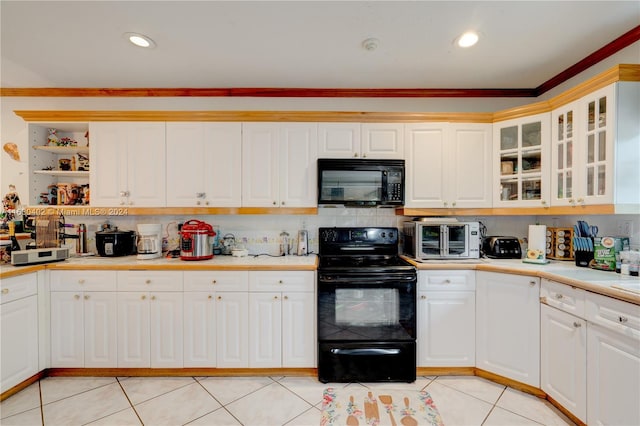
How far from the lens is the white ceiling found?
171 cm

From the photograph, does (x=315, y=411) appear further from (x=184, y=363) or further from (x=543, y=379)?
(x=543, y=379)

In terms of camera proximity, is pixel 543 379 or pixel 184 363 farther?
pixel 184 363

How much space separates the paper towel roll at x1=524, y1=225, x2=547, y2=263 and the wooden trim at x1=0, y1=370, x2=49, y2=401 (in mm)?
4137

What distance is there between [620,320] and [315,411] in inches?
73.3

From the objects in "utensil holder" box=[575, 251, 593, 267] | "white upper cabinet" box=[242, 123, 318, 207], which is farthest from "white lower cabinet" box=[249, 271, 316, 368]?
"utensil holder" box=[575, 251, 593, 267]

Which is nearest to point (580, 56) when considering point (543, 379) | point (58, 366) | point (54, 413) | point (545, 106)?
point (545, 106)

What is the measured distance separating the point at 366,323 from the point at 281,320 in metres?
0.70

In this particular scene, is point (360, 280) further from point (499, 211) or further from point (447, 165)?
point (499, 211)

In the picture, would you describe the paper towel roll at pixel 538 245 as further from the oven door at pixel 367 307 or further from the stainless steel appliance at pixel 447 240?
the oven door at pixel 367 307

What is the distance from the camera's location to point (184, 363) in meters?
2.26

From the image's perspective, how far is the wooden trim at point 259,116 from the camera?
8.30ft

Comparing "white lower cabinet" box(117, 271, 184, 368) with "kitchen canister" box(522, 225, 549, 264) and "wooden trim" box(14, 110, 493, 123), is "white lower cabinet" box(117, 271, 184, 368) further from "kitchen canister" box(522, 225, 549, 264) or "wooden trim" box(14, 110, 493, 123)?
"kitchen canister" box(522, 225, 549, 264)

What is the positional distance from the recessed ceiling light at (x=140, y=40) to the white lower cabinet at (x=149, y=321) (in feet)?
5.88

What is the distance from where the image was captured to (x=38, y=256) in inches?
87.0
